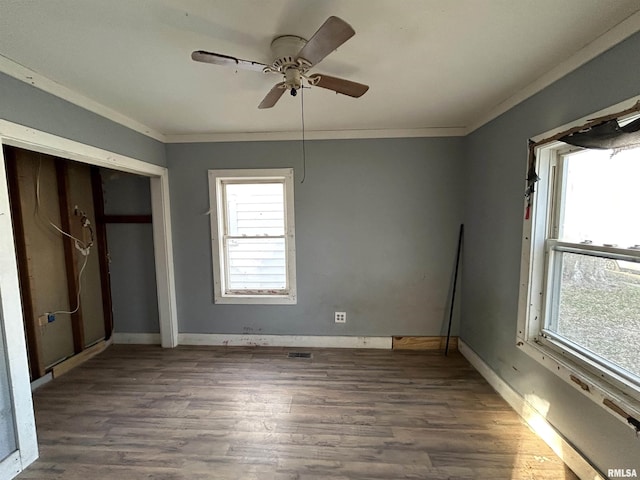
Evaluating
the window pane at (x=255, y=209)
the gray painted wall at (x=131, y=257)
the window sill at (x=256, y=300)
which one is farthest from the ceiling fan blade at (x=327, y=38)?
the gray painted wall at (x=131, y=257)

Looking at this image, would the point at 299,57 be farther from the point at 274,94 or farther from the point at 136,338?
the point at 136,338

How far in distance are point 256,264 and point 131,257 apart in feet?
4.97

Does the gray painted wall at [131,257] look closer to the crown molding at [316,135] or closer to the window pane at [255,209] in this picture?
the crown molding at [316,135]

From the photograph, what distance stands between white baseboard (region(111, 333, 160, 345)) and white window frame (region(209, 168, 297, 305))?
93 centimetres

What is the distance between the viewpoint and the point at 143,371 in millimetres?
2660

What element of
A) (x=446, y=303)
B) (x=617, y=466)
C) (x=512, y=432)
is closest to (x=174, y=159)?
(x=446, y=303)

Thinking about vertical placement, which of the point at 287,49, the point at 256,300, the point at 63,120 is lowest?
the point at 256,300

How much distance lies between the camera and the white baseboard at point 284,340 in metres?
3.09

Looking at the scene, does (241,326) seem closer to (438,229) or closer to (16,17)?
(438,229)

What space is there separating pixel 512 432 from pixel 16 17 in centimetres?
363

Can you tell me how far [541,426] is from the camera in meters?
1.80

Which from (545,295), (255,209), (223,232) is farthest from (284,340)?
(545,295)

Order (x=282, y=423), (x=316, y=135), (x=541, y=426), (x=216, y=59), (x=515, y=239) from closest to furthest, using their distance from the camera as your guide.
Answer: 1. (x=216, y=59)
2. (x=541, y=426)
3. (x=282, y=423)
4. (x=515, y=239)
5. (x=316, y=135)

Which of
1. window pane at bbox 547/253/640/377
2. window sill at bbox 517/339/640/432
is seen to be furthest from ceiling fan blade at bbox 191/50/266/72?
window sill at bbox 517/339/640/432
